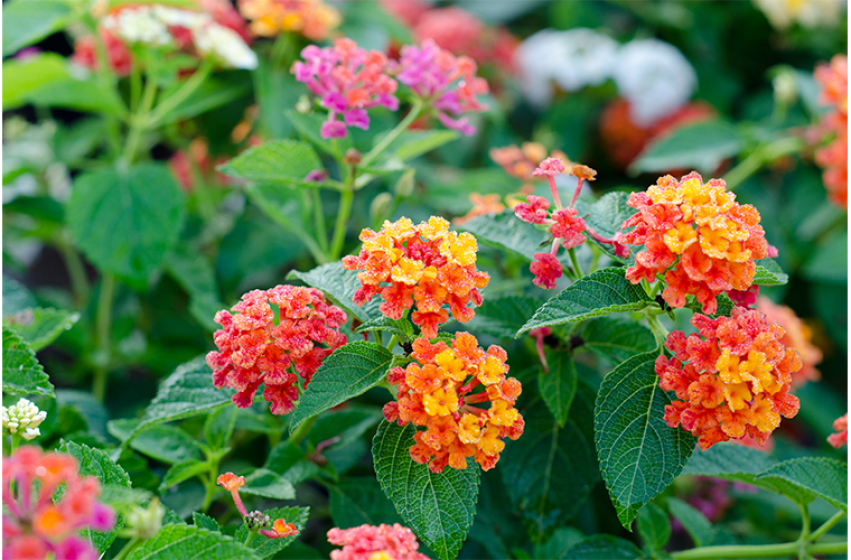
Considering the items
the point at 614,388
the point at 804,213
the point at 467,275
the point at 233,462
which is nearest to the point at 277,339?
the point at 467,275

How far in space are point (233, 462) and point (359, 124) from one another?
17.4 inches

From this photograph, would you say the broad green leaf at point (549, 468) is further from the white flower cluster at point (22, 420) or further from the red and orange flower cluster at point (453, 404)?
the white flower cluster at point (22, 420)

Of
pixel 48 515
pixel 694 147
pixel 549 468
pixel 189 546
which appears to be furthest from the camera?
pixel 694 147

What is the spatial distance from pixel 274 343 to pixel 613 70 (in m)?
1.22

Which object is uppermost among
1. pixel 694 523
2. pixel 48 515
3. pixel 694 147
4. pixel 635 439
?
pixel 48 515

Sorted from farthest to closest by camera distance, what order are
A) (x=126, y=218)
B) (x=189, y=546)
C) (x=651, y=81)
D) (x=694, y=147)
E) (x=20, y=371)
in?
(x=651, y=81), (x=694, y=147), (x=126, y=218), (x=20, y=371), (x=189, y=546)

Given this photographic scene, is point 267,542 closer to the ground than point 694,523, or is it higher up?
higher up

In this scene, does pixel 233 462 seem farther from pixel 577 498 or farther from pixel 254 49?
pixel 254 49

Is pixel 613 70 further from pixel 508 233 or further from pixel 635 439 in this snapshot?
pixel 635 439

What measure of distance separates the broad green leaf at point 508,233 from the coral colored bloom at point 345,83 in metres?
0.15

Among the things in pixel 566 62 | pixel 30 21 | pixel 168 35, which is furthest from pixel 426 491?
pixel 566 62

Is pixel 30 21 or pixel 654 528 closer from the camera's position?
pixel 654 528

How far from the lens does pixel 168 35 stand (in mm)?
982

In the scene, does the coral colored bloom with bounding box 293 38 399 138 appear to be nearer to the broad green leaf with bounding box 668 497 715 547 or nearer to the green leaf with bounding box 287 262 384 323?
the green leaf with bounding box 287 262 384 323
